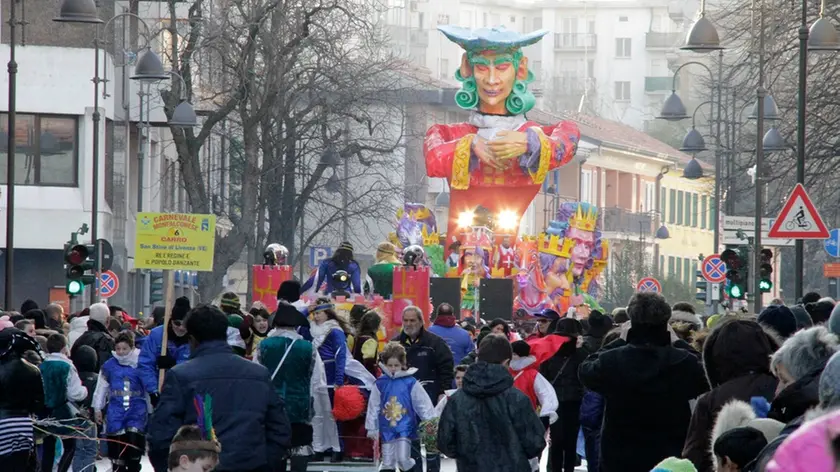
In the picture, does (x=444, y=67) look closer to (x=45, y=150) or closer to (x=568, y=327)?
(x=45, y=150)

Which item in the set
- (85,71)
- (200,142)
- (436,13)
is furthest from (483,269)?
(436,13)

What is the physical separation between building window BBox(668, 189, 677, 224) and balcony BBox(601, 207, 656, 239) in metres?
3.58

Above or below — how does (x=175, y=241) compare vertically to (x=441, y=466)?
above

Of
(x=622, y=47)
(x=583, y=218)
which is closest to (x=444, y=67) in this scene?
(x=622, y=47)

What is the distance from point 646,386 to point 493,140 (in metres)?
26.7

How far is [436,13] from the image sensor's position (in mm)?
140750

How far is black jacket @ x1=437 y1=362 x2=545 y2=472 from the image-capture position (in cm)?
1227

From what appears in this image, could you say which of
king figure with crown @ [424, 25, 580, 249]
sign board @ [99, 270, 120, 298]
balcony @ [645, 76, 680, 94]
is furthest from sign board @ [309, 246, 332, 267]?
balcony @ [645, 76, 680, 94]

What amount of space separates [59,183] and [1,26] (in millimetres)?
3991

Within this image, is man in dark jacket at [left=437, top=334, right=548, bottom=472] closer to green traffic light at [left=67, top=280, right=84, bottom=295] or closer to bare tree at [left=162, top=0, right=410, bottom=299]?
green traffic light at [left=67, top=280, right=84, bottom=295]

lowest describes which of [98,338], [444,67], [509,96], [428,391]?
[428,391]

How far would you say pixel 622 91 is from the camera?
142875 millimetres

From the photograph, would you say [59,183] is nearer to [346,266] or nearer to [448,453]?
[346,266]

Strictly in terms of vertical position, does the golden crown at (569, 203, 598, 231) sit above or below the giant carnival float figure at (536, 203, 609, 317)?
above
